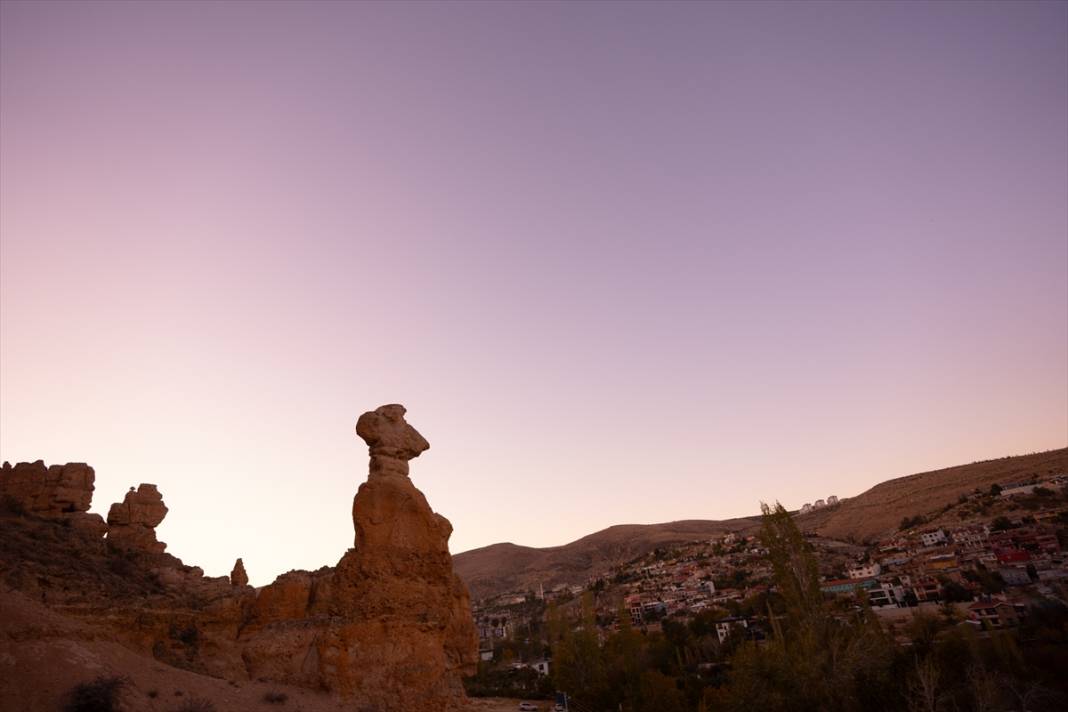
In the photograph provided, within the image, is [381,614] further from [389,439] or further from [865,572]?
[865,572]

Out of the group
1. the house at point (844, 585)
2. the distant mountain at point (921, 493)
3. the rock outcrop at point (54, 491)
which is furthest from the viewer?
the distant mountain at point (921, 493)

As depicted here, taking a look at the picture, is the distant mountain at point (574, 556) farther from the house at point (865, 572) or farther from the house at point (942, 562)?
the house at point (942, 562)

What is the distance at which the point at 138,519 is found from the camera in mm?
21750

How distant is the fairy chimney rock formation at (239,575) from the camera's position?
20750 millimetres

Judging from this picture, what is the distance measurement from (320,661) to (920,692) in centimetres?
2598

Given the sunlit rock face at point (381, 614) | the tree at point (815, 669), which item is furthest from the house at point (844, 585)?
the sunlit rock face at point (381, 614)

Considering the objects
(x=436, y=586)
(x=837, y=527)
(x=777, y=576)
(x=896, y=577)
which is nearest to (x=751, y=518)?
(x=837, y=527)

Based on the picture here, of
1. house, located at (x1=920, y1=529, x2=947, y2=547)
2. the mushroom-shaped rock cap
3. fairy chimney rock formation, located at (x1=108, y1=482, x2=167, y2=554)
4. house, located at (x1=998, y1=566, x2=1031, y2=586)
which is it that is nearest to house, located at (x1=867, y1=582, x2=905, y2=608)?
house, located at (x1=998, y1=566, x2=1031, y2=586)

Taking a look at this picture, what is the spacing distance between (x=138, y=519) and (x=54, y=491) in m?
2.75

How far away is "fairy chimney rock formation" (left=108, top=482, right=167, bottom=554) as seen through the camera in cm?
2095

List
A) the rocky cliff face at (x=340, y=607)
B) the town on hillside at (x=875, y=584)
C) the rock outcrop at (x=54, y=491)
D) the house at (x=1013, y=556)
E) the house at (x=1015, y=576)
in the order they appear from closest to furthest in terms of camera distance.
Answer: the rocky cliff face at (x=340, y=607) → the rock outcrop at (x=54, y=491) → the town on hillside at (x=875, y=584) → the house at (x=1015, y=576) → the house at (x=1013, y=556)

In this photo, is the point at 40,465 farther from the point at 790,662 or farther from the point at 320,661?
the point at 790,662

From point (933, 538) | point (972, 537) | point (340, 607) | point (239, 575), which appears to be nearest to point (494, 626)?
point (933, 538)

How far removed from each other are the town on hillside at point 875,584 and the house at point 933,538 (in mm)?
251
